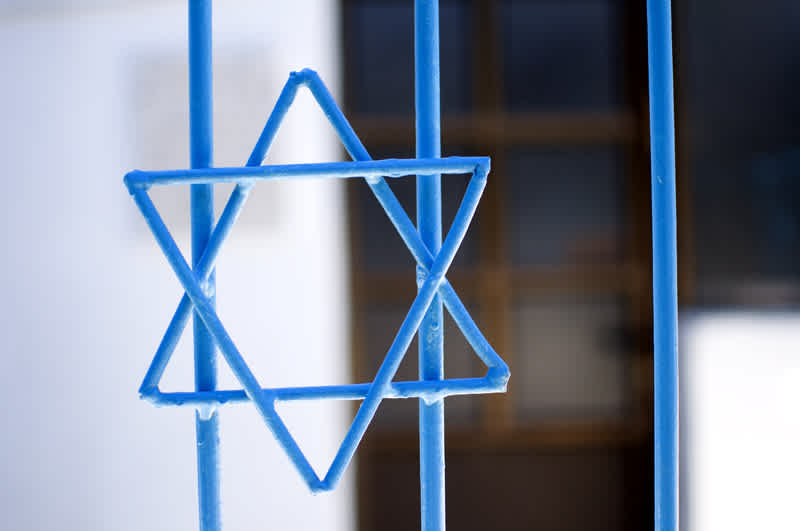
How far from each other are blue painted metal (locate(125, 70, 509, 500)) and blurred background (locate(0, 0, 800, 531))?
149cm

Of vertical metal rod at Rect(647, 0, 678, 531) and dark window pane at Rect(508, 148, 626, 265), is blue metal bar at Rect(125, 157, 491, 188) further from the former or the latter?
dark window pane at Rect(508, 148, 626, 265)

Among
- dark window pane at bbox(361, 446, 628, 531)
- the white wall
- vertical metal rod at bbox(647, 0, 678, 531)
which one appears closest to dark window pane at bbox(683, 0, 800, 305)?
dark window pane at bbox(361, 446, 628, 531)

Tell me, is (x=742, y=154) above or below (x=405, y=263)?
above

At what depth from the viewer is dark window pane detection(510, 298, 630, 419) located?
204cm

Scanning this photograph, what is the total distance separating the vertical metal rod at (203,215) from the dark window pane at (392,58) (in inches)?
68.9

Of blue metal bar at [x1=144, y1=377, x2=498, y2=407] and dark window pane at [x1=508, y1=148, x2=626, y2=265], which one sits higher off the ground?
dark window pane at [x1=508, y1=148, x2=626, y2=265]

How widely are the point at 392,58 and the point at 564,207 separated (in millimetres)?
794

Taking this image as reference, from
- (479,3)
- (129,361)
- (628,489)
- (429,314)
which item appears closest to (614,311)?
(628,489)

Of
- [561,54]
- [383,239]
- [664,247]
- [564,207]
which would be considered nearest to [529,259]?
[564,207]

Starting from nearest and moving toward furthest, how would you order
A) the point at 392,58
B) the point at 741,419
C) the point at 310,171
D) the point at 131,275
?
the point at 310,171, the point at 131,275, the point at 741,419, the point at 392,58

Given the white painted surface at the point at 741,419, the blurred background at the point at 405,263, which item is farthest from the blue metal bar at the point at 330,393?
the white painted surface at the point at 741,419

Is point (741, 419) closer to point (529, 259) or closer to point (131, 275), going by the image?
point (529, 259)

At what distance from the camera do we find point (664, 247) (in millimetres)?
279

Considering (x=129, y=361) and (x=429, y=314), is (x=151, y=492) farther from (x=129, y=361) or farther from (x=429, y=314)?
(x=429, y=314)
